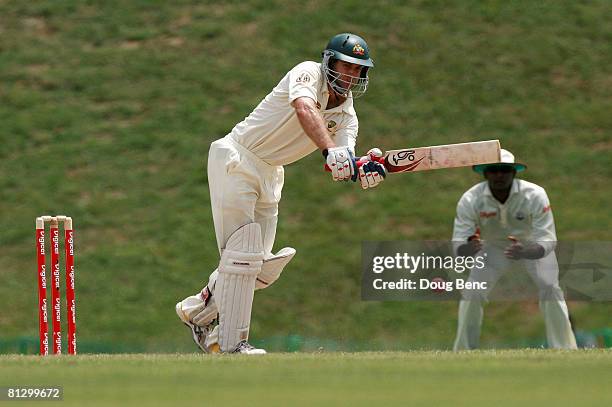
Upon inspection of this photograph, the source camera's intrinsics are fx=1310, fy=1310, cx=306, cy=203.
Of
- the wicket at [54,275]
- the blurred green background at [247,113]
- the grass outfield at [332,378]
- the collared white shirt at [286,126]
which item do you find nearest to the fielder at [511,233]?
the blurred green background at [247,113]

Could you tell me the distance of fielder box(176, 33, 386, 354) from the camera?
6.03 metres

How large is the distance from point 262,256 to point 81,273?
15.3 ft

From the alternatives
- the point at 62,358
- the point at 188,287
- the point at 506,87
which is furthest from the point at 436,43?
the point at 62,358

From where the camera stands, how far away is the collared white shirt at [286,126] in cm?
619

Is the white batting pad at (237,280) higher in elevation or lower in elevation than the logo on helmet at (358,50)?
→ lower

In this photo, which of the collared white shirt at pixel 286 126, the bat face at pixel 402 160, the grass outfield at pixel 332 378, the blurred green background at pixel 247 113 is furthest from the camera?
the blurred green background at pixel 247 113

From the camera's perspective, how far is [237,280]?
240 inches

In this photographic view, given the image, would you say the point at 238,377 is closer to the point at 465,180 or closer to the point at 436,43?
the point at 465,180

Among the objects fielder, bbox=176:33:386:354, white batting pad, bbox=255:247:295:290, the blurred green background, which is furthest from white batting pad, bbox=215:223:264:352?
the blurred green background

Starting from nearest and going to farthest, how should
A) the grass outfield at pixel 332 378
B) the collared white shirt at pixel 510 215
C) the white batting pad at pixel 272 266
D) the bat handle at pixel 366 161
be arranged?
the grass outfield at pixel 332 378 → the bat handle at pixel 366 161 → the white batting pad at pixel 272 266 → the collared white shirt at pixel 510 215

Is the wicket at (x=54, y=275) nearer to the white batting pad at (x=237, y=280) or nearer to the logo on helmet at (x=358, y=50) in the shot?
the white batting pad at (x=237, y=280)

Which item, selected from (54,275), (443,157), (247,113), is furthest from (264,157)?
(247,113)
